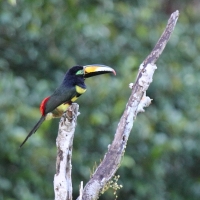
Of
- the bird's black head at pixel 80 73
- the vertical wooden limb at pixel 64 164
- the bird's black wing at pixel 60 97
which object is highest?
the bird's black head at pixel 80 73

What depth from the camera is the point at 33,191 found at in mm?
5586

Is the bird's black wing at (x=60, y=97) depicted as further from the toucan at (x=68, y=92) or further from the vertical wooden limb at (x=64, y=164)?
the vertical wooden limb at (x=64, y=164)

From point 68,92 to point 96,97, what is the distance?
2.52 meters

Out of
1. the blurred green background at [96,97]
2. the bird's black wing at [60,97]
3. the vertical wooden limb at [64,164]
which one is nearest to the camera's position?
the vertical wooden limb at [64,164]

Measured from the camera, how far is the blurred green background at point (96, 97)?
17.9 feet

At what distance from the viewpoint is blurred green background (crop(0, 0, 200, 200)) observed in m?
5.45

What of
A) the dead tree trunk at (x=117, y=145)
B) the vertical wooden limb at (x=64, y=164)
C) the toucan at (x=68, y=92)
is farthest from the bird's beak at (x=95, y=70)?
the vertical wooden limb at (x=64, y=164)

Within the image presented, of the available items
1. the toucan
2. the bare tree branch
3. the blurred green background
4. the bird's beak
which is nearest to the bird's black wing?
the toucan

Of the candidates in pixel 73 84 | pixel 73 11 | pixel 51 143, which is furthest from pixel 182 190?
pixel 73 84

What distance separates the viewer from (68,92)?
3.54m

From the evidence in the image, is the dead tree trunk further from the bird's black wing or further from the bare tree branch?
the bird's black wing

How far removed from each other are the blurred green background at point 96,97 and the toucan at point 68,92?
5.32 feet

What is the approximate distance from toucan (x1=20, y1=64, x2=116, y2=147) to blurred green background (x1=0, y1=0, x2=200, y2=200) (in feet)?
5.32

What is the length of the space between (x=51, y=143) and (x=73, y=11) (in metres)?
1.15
